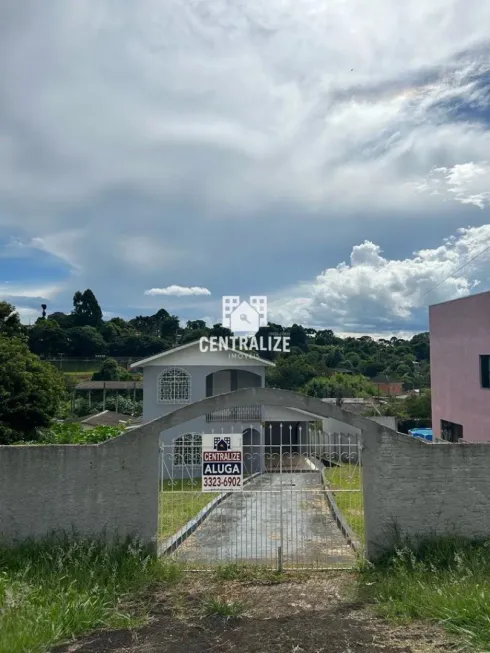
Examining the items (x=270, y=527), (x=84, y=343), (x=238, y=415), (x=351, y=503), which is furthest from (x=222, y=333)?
(x=84, y=343)

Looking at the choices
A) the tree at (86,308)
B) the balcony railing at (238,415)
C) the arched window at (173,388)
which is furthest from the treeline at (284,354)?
the balcony railing at (238,415)

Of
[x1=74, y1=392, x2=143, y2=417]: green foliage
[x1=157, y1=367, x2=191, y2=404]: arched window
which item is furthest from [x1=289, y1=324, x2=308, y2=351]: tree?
[x1=157, y1=367, x2=191, y2=404]: arched window

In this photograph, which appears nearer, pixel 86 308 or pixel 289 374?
pixel 289 374

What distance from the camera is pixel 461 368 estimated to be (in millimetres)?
18000

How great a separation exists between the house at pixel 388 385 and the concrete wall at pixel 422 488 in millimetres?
49428

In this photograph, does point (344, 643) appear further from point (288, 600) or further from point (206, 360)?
point (206, 360)

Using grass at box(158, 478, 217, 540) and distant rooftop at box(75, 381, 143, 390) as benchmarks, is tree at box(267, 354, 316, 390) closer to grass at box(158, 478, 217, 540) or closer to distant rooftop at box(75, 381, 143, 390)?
distant rooftop at box(75, 381, 143, 390)

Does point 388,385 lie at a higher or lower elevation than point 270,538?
higher

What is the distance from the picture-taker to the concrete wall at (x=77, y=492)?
22.9ft

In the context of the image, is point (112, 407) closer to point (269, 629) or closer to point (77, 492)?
point (77, 492)

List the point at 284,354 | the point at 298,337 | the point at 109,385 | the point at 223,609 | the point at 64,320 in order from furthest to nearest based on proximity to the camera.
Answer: the point at 64,320 → the point at 298,337 → the point at 284,354 → the point at 109,385 → the point at 223,609

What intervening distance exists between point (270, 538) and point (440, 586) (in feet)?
12.6

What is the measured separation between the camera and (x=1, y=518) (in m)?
6.97

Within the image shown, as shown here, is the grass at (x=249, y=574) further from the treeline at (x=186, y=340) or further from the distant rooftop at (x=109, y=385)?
the treeline at (x=186, y=340)
